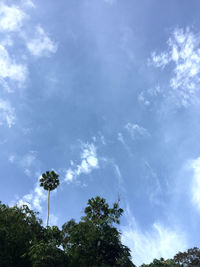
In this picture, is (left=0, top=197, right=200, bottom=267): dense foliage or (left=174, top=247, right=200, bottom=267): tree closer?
(left=0, top=197, right=200, bottom=267): dense foliage

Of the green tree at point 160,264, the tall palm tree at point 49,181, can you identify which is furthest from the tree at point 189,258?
the tall palm tree at point 49,181

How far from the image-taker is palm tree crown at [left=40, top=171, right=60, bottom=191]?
48728mm

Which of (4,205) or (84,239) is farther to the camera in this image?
(4,205)

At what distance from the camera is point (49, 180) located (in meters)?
49.1

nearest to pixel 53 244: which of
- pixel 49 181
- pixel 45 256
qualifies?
pixel 45 256

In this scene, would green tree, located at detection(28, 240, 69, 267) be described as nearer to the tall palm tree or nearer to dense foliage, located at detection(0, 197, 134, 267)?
dense foliage, located at detection(0, 197, 134, 267)

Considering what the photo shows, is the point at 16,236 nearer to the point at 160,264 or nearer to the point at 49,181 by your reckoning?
the point at 49,181

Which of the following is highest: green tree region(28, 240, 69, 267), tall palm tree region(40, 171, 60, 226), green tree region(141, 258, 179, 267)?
tall palm tree region(40, 171, 60, 226)

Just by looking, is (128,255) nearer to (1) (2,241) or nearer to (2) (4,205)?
(1) (2,241)

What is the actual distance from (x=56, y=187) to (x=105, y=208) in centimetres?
1407

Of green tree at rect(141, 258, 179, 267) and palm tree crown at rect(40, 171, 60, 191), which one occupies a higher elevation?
palm tree crown at rect(40, 171, 60, 191)

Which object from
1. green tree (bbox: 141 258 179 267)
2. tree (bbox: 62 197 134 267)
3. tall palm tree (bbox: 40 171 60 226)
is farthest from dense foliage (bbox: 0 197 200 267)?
green tree (bbox: 141 258 179 267)

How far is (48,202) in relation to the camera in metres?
45.9

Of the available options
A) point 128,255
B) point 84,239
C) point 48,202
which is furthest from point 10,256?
point 48,202
